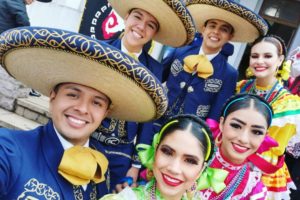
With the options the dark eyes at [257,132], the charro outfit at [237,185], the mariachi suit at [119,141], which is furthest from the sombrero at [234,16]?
the charro outfit at [237,185]

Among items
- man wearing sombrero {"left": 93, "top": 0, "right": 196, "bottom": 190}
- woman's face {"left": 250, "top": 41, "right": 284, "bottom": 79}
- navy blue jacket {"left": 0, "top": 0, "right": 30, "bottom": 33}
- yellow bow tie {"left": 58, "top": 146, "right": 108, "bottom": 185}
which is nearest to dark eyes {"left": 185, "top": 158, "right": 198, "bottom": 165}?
yellow bow tie {"left": 58, "top": 146, "right": 108, "bottom": 185}

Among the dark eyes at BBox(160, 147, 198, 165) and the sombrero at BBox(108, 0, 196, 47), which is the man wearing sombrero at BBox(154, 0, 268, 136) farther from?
the dark eyes at BBox(160, 147, 198, 165)

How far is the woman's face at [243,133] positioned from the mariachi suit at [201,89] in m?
0.58

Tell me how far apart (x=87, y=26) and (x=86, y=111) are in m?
3.46

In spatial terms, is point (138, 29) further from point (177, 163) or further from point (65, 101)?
point (177, 163)

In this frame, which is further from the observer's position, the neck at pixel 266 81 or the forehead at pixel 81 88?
the neck at pixel 266 81

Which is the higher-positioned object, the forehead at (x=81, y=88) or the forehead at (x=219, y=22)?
the forehead at (x=219, y=22)

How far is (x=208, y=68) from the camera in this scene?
2465 millimetres

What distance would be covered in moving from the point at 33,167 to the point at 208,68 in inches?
61.3

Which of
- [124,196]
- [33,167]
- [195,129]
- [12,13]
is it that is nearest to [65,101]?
[33,167]

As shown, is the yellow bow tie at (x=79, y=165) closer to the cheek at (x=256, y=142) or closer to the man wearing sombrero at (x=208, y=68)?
the cheek at (x=256, y=142)

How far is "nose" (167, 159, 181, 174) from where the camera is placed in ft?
4.83

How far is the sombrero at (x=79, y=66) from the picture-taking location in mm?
1186

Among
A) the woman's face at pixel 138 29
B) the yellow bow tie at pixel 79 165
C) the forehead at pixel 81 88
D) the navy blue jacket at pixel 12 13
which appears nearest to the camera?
the yellow bow tie at pixel 79 165
